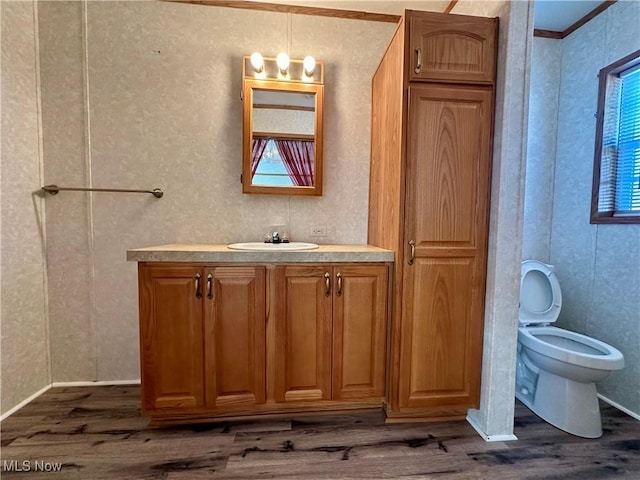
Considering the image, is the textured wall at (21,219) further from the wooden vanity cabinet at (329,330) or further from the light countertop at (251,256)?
the wooden vanity cabinet at (329,330)

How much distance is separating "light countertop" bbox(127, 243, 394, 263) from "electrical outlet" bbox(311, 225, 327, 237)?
1.71 feet

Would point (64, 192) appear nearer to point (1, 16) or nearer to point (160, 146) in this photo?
point (160, 146)

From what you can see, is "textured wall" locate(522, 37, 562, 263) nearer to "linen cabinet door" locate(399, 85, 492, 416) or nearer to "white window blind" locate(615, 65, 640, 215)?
"white window blind" locate(615, 65, 640, 215)

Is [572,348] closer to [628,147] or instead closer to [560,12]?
[628,147]

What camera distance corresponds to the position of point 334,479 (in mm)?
1237

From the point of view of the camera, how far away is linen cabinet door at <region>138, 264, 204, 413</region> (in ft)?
4.82

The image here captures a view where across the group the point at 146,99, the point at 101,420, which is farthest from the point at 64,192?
the point at 101,420

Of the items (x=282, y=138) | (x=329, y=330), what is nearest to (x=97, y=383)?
(x=329, y=330)

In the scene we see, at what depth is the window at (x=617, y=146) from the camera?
1803 millimetres

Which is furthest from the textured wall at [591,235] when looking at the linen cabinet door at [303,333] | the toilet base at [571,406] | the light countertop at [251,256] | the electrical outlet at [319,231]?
the linen cabinet door at [303,333]

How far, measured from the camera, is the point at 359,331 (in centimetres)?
160

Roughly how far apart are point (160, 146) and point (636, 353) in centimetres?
321

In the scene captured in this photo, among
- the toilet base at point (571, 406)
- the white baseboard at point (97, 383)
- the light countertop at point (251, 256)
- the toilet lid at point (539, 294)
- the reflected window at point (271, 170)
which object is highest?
the reflected window at point (271, 170)

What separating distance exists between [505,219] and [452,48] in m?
0.89
